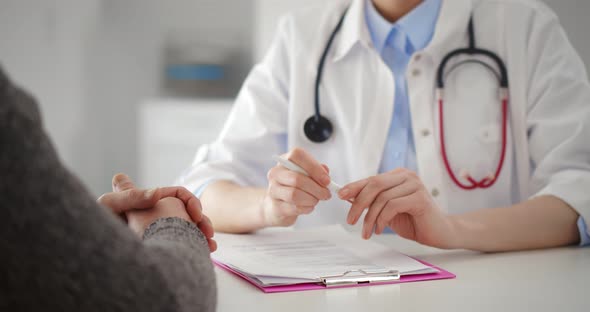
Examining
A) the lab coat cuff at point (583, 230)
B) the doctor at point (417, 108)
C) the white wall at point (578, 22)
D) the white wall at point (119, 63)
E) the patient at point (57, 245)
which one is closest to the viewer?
the patient at point (57, 245)

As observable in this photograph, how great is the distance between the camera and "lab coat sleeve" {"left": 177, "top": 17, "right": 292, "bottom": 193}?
4.83 feet

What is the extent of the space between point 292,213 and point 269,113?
1.44 ft

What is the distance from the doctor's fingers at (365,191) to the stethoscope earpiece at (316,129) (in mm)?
464

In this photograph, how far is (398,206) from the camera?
1.03 meters

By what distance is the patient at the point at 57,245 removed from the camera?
0.49 metres

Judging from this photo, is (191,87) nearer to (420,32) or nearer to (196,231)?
(420,32)

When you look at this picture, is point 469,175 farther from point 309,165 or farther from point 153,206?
point 153,206

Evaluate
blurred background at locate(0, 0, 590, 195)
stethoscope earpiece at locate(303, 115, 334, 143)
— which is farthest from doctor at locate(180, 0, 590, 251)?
blurred background at locate(0, 0, 590, 195)

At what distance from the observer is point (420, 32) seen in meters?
1.52

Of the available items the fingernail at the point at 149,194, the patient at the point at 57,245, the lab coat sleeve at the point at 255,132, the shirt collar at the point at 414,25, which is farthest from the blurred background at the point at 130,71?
the patient at the point at 57,245

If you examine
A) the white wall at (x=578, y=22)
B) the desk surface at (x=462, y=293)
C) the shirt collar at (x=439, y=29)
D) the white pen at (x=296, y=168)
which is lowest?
the desk surface at (x=462, y=293)

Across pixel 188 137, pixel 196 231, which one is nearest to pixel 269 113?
pixel 196 231

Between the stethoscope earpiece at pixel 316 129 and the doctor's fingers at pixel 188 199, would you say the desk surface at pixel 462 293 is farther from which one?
the stethoscope earpiece at pixel 316 129

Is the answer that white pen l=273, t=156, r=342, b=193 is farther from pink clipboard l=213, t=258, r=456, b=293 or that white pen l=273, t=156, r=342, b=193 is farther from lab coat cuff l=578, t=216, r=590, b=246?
lab coat cuff l=578, t=216, r=590, b=246
